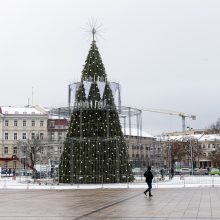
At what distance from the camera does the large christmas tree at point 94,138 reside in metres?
35.6

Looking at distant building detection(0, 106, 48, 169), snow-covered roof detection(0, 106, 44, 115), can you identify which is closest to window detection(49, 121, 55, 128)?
distant building detection(0, 106, 48, 169)

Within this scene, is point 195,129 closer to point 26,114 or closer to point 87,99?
point 26,114

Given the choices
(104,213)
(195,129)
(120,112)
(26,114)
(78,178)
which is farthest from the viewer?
(195,129)

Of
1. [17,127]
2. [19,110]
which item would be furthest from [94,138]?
[19,110]

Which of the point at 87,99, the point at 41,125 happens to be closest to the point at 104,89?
the point at 87,99

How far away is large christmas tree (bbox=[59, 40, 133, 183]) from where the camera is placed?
117ft

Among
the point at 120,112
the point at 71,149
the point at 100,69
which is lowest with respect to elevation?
the point at 71,149

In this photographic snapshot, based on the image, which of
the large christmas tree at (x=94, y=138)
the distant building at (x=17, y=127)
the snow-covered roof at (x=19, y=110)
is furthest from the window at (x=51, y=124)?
the large christmas tree at (x=94, y=138)

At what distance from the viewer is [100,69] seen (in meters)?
37.8

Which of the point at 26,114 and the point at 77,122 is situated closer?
the point at 77,122

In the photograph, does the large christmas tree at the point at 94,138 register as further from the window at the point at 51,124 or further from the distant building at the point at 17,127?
the window at the point at 51,124

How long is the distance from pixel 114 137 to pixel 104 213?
66.1 feet

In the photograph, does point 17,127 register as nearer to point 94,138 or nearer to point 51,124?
point 51,124

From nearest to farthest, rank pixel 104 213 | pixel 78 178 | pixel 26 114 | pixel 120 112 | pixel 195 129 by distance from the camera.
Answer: pixel 104 213 → pixel 78 178 → pixel 120 112 → pixel 26 114 → pixel 195 129
